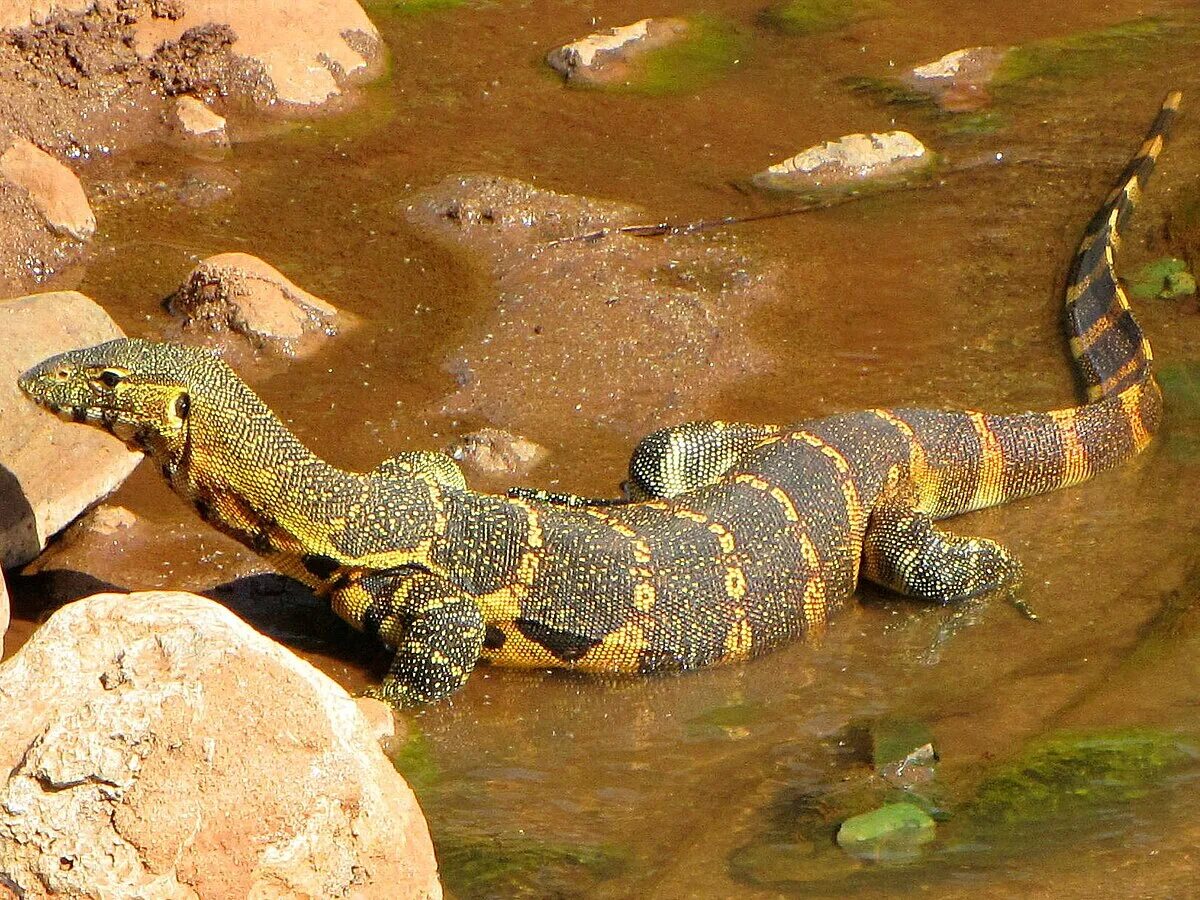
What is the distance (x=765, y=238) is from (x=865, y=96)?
10.1 ft

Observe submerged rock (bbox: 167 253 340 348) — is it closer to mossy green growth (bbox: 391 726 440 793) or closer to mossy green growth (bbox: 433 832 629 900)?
mossy green growth (bbox: 391 726 440 793)

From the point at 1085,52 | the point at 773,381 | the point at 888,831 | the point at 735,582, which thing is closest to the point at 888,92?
the point at 1085,52

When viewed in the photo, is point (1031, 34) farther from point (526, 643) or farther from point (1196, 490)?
point (526, 643)

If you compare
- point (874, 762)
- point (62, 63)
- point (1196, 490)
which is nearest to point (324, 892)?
point (874, 762)

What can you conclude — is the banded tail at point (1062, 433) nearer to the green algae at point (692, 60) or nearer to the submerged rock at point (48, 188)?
the green algae at point (692, 60)

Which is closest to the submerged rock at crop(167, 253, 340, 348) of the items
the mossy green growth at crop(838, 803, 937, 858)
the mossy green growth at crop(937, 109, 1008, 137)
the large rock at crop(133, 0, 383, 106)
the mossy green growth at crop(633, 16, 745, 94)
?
the large rock at crop(133, 0, 383, 106)

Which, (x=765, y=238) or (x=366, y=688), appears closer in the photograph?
(x=366, y=688)

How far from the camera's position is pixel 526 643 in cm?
797

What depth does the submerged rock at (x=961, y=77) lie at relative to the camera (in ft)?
47.2

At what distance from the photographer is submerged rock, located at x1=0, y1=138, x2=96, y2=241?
1230cm

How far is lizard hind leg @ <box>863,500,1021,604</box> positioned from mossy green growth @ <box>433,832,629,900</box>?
119 inches

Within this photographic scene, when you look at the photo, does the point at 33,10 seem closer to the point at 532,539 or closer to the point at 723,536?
the point at 532,539

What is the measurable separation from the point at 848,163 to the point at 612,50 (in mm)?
3512

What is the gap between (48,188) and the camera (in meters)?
12.4
